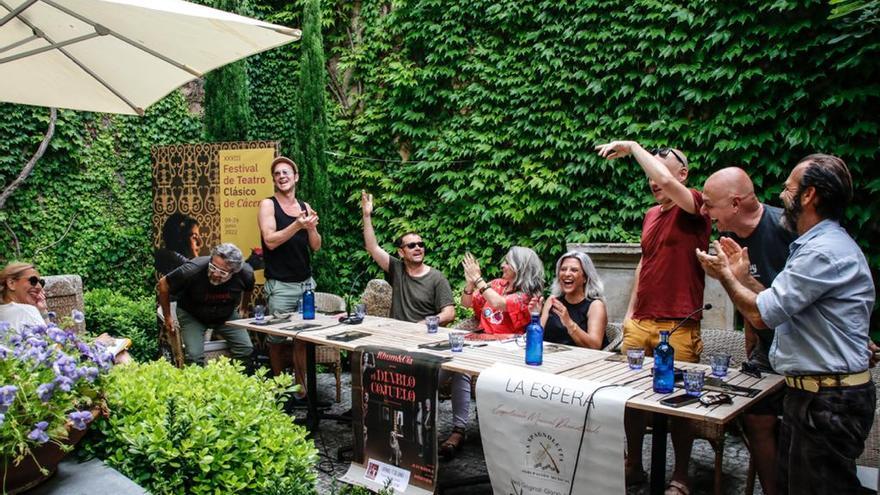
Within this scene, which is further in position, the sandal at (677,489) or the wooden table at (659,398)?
the sandal at (677,489)

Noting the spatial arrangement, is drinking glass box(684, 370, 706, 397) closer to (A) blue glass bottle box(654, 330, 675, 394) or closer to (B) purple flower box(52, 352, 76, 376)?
(A) blue glass bottle box(654, 330, 675, 394)

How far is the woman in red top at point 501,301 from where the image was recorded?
13.9 ft

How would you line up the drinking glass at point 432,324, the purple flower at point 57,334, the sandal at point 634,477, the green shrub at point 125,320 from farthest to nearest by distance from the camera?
1. the green shrub at point 125,320
2. the drinking glass at point 432,324
3. the sandal at point 634,477
4. the purple flower at point 57,334

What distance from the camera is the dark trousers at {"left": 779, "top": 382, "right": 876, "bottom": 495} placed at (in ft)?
7.53

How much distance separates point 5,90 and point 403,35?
182 inches

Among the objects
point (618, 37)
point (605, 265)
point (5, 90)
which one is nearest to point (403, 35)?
point (618, 37)

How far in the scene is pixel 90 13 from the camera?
9.38 ft

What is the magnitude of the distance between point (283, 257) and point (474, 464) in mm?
2345

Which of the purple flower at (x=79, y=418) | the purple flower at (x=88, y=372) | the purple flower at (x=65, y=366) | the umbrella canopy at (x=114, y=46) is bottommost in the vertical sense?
the purple flower at (x=79, y=418)

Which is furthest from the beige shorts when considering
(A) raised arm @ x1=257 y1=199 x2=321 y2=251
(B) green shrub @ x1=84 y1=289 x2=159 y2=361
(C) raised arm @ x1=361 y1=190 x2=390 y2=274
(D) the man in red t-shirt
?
(B) green shrub @ x1=84 y1=289 x2=159 y2=361

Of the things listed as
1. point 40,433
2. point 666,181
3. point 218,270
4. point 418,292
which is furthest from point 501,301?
point 40,433

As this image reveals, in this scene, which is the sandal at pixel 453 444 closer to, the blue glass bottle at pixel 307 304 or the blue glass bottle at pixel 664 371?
the blue glass bottle at pixel 307 304

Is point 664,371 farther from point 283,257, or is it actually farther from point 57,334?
point 283,257

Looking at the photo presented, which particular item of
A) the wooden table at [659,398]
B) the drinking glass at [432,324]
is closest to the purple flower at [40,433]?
the wooden table at [659,398]
